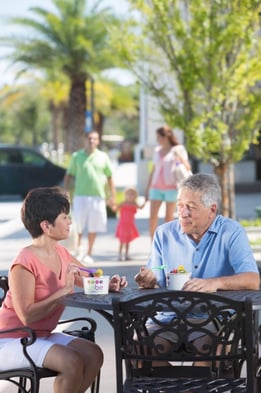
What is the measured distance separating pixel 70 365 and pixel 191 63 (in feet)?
47.4

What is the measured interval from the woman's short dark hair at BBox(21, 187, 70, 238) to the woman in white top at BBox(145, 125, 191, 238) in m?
10.4

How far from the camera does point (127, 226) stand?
16.4 metres

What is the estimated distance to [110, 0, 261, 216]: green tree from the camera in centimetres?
1953

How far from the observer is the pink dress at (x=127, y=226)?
640 inches

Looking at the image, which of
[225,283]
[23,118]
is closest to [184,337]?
[225,283]

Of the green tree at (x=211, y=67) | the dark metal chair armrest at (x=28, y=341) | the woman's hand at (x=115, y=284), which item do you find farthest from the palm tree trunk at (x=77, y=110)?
the dark metal chair armrest at (x=28, y=341)

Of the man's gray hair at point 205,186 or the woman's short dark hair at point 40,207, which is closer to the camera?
the woman's short dark hair at point 40,207

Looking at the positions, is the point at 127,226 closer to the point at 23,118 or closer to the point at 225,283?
the point at 225,283

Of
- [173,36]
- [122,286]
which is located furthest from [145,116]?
[122,286]

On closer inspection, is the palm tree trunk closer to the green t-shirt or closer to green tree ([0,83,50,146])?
green tree ([0,83,50,146])

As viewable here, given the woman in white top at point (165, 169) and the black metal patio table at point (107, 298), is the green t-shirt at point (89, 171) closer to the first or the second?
the woman in white top at point (165, 169)

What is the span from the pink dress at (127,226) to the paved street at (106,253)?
0.30 metres

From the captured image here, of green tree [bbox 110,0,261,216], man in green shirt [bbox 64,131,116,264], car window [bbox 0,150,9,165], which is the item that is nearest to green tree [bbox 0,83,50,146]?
car window [bbox 0,150,9,165]

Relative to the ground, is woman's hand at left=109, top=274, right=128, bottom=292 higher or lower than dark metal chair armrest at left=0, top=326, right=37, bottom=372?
higher
